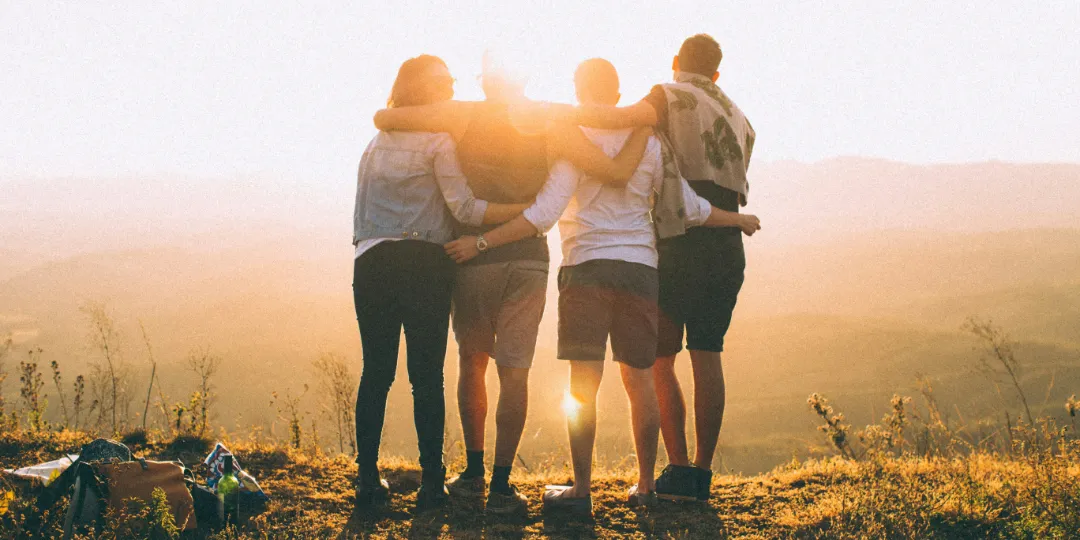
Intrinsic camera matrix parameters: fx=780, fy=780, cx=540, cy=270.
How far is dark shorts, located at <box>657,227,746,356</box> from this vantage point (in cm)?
414

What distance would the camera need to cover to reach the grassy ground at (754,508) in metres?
3.63

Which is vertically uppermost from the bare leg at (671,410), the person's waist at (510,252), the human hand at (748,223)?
the human hand at (748,223)

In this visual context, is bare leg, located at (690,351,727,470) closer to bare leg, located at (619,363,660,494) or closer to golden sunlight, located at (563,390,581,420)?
bare leg, located at (619,363,660,494)

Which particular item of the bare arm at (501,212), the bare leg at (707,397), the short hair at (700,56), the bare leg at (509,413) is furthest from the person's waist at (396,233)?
the short hair at (700,56)

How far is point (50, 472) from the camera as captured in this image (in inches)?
153

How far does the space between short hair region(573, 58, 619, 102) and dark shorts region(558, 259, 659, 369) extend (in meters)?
0.86

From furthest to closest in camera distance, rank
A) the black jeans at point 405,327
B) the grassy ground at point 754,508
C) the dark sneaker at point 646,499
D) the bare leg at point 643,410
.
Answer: the dark sneaker at point 646,499 → the bare leg at point 643,410 → the black jeans at point 405,327 → the grassy ground at point 754,508

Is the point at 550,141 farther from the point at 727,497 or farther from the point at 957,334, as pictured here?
the point at 957,334

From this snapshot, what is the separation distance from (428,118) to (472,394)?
149 centimetres

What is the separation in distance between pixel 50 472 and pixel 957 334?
150 feet

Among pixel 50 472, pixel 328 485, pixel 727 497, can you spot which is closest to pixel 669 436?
pixel 727 497

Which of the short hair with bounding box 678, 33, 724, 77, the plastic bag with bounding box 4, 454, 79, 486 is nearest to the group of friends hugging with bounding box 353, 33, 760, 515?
the short hair with bounding box 678, 33, 724, 77

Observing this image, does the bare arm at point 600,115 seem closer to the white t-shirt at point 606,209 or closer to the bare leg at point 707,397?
the white t-shirt at point 606,209

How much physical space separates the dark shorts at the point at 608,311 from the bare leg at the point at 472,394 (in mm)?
553
